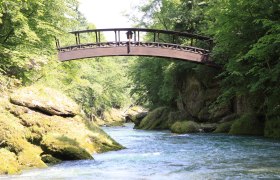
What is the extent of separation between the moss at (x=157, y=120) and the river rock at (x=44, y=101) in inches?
691

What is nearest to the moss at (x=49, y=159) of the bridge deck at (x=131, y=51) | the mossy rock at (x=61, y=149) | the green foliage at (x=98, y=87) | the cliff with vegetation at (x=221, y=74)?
the mossy rock at (x=61, y=149)

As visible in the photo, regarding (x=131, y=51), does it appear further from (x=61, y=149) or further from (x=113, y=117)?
(x=113, y=117)

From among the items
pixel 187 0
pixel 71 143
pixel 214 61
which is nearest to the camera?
pixel 71 143

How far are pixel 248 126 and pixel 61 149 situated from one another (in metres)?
12.5

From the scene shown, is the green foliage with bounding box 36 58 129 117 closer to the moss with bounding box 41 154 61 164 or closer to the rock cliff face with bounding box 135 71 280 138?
the rock cliff face with bounding box 135 71 280 138

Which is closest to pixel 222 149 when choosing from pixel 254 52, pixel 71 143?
pixel 254 52

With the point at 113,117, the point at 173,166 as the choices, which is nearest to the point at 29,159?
the point at 173,166

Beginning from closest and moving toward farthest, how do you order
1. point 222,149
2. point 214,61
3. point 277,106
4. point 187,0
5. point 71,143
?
point 71,143, point 222,149, point 277,106, point 214,61, point 187,0

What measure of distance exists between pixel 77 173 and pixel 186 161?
130 inches

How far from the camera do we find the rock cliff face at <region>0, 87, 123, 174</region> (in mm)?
9945

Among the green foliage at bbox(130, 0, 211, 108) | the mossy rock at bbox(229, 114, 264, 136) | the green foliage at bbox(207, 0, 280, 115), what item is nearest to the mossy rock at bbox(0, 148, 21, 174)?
the green foliage at bbox(207, 0, 280, 115)

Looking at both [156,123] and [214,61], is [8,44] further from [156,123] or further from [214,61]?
[156,123]

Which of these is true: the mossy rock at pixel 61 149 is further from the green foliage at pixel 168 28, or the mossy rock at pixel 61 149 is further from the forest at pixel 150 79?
the green foliage at pixel 168 28

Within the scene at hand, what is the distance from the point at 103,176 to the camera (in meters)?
8.21
